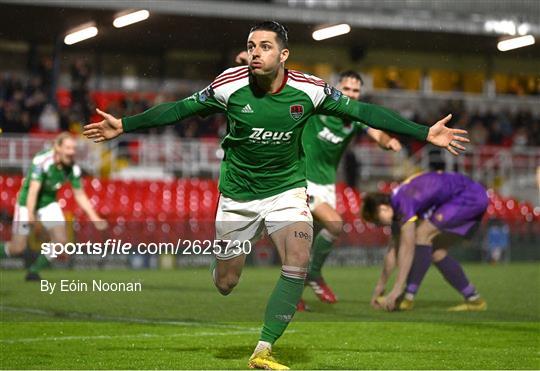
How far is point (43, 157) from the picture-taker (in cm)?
1419

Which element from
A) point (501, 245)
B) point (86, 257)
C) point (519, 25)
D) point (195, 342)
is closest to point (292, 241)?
point (195, 342)

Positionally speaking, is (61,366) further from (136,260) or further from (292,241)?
(136,260)

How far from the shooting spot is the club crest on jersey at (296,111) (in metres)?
6.82

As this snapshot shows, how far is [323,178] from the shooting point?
436 inches

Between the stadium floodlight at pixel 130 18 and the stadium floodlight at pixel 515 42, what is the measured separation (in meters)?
11.6

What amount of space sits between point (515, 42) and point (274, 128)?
28.7 metres

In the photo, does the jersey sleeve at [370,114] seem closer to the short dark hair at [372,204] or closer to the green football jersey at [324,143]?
the short dark hair at [372,204]

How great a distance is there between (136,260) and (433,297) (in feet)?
26.0

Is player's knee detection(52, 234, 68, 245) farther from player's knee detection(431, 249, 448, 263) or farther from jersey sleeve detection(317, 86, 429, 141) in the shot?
jersey sleeve detection(317, 86, 429, 141)

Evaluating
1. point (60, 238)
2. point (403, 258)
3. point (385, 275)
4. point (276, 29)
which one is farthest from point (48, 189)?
point (276, 29)

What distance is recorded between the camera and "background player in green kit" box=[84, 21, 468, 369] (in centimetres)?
665

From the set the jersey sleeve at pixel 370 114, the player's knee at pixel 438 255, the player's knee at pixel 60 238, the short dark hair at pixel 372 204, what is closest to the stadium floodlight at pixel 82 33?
the player's knee at pixel 60 238

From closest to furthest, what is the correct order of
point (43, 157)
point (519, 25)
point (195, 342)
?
point (195, 342) < point (43, 157) < point (519, 25)

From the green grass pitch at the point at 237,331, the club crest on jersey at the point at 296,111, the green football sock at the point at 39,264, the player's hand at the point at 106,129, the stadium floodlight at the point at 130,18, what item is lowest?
the green grass pitch at the point at 237,331
